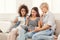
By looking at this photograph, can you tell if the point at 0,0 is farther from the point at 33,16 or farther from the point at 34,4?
the point at 33,16

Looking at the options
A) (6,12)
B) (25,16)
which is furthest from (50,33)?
(6,12)

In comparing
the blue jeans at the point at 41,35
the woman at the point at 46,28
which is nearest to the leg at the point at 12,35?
the blue jeans at the point at 41,35

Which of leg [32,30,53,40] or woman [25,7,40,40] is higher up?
woman [25,7,40,40]

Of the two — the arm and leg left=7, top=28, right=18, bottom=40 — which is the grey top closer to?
the arm

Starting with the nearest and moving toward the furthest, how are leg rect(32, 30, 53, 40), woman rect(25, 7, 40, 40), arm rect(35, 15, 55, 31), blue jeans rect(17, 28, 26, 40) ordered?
leg rect(32, 30, 53, 40), blue jeans rect(17, 28, 26, 40), arm rect(35, 15, 55, 31), woman rect(25, 7, 40, 40)

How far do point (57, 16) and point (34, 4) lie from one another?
26.6 inches

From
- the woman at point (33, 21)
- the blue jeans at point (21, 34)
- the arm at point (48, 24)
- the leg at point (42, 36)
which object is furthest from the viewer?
the woman at point (33, 21)

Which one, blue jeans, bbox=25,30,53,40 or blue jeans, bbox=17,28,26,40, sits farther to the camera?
blue jeans, bbox=17,28,26,40

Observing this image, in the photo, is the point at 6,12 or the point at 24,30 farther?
the point at 6,12

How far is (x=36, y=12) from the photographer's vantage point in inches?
169

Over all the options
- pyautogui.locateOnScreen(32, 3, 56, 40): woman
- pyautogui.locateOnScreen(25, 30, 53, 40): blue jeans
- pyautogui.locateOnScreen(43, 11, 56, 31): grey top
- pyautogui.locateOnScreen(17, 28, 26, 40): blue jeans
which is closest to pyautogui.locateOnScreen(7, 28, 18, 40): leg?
pyautogui.locateOnScreen(17, 28, 26, 40): blue jeans

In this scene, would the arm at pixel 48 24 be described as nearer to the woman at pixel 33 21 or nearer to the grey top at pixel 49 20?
the grey top at pixel 49 20

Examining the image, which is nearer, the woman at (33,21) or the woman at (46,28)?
the woman at (46,28)

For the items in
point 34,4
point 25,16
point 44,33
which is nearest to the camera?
point 44,33
